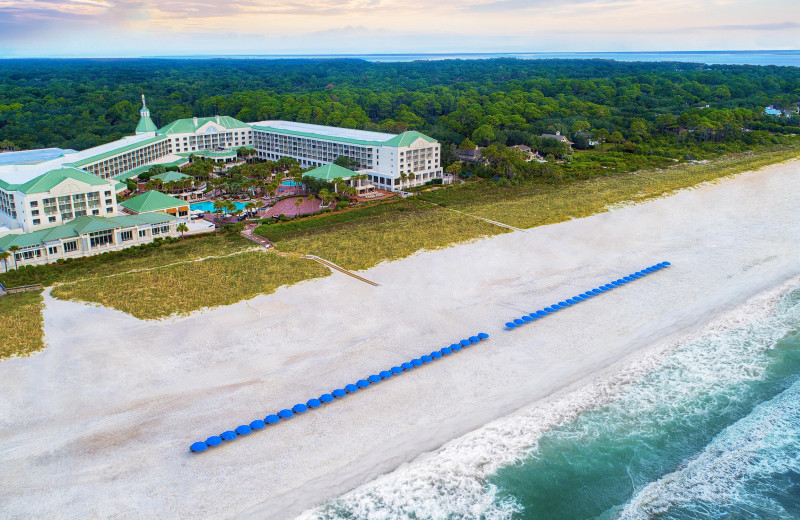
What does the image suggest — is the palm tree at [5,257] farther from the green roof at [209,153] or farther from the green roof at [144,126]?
the green roof at [144,126]

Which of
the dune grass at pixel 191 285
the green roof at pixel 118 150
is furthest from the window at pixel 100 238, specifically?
the green roof at pixel 118 150

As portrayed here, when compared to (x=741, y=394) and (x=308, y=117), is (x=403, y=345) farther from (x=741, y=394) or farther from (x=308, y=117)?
(x=308, y=117)

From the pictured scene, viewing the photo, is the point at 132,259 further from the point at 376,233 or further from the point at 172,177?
the point at 172,177

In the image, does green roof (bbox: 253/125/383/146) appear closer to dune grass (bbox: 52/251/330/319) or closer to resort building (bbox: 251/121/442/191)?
resort building (bbox: 251/121/442/191)

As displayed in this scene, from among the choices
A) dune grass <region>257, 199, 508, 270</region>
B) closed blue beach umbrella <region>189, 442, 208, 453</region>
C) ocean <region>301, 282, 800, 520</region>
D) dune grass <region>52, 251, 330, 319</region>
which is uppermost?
dune grass <region>257, 199, 508, 270</region>

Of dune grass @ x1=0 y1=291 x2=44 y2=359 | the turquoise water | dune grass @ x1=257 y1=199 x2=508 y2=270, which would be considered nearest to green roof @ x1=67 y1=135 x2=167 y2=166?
the turquoise water
